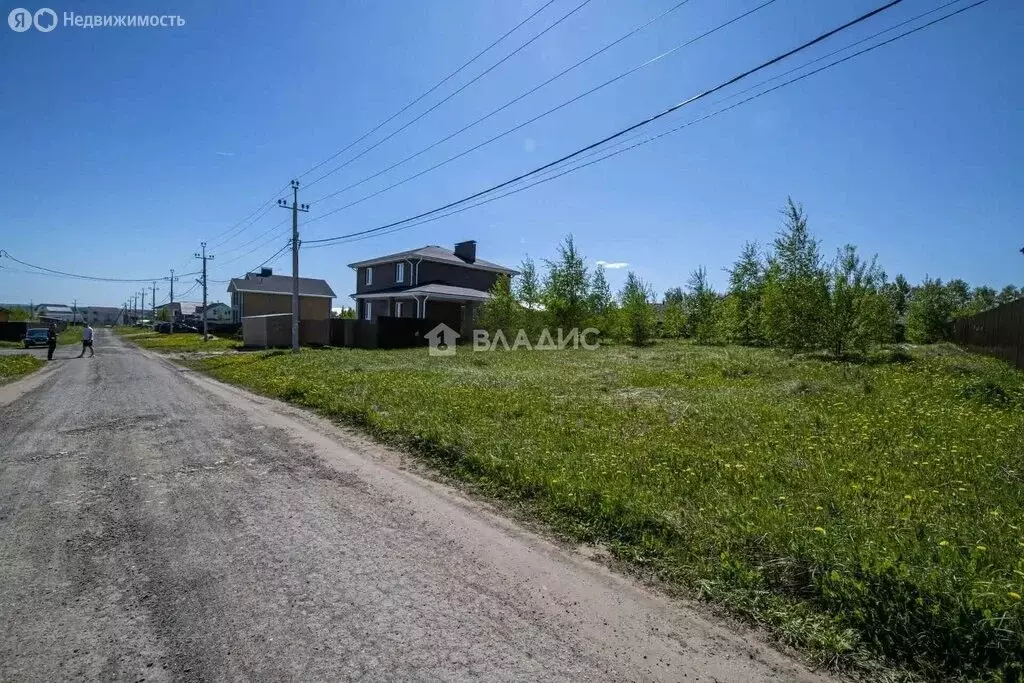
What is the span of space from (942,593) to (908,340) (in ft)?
145

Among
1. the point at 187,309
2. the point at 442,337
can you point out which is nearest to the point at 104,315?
the point at 187,309

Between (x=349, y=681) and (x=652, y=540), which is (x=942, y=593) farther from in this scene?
(x=349, y=681)

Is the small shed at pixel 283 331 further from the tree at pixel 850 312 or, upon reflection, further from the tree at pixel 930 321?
the tree at pixel 930 321

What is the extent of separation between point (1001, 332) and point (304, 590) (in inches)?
863

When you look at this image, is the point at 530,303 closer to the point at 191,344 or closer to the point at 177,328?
the point at 191,344

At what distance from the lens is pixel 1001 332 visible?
1630 cm

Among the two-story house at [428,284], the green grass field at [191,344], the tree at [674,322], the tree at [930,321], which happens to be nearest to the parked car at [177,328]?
the green grass field at [191,344]

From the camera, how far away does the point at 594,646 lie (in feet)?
8.68

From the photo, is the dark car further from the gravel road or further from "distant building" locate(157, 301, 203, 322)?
"distant building" locate(157, 301, 203, 322)

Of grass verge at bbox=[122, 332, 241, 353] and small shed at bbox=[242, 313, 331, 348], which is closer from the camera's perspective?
small shed at bbox=[242, 313, 331, 348]

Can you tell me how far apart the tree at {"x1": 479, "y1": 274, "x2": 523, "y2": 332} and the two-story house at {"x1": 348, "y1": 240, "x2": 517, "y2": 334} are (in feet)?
4.74

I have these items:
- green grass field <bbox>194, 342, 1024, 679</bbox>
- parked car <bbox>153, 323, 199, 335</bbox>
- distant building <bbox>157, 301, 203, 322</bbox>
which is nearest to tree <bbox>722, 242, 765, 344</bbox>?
green grass field <bbox>194, 342, 1024, 679</bbox>

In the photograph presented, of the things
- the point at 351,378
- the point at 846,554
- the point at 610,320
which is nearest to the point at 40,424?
the point at 351,378

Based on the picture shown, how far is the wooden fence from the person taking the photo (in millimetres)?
13964
